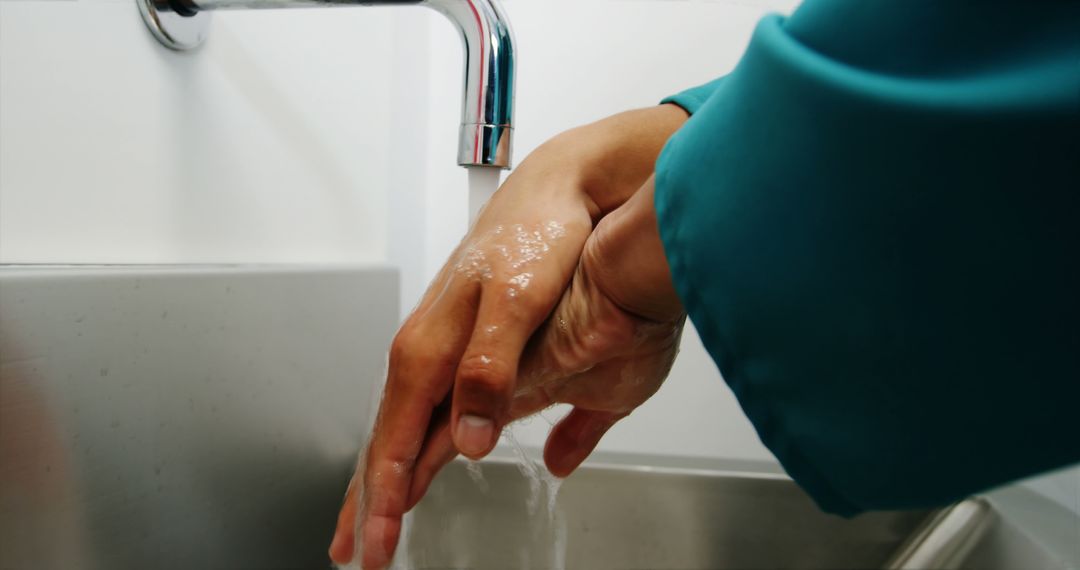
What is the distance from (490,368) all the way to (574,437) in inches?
7.2

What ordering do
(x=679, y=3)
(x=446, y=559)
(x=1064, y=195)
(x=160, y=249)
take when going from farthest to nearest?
1. (x=679, y=3)
2. (x=446, y=559)
3. (x=160, y=249)
4. (x=1064, y=195)

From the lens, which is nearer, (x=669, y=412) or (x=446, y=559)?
(x=446, y=559)

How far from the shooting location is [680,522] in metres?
0.69

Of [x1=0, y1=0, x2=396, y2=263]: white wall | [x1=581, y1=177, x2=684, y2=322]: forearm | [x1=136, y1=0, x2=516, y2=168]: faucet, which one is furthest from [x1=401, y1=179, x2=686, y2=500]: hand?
[x1=0, y1=0, x2=396, y2=263]: white wall

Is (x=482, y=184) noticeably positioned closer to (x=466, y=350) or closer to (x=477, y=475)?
(x=466, y=350)

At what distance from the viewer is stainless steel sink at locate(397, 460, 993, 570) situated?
2.12 feet

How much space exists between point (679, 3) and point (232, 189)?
1.69 feet

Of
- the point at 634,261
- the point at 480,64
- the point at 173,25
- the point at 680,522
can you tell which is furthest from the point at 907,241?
the point at 680,522

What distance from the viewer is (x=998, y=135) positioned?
0.17m

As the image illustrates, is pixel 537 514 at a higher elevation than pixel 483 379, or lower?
lower

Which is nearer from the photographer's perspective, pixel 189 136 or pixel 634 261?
pixel 634 261

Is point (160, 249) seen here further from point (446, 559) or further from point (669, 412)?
point (669, 412)

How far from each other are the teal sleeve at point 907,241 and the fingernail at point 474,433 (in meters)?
0.13

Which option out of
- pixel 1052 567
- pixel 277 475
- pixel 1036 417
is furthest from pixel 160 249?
pixel 1052 567
